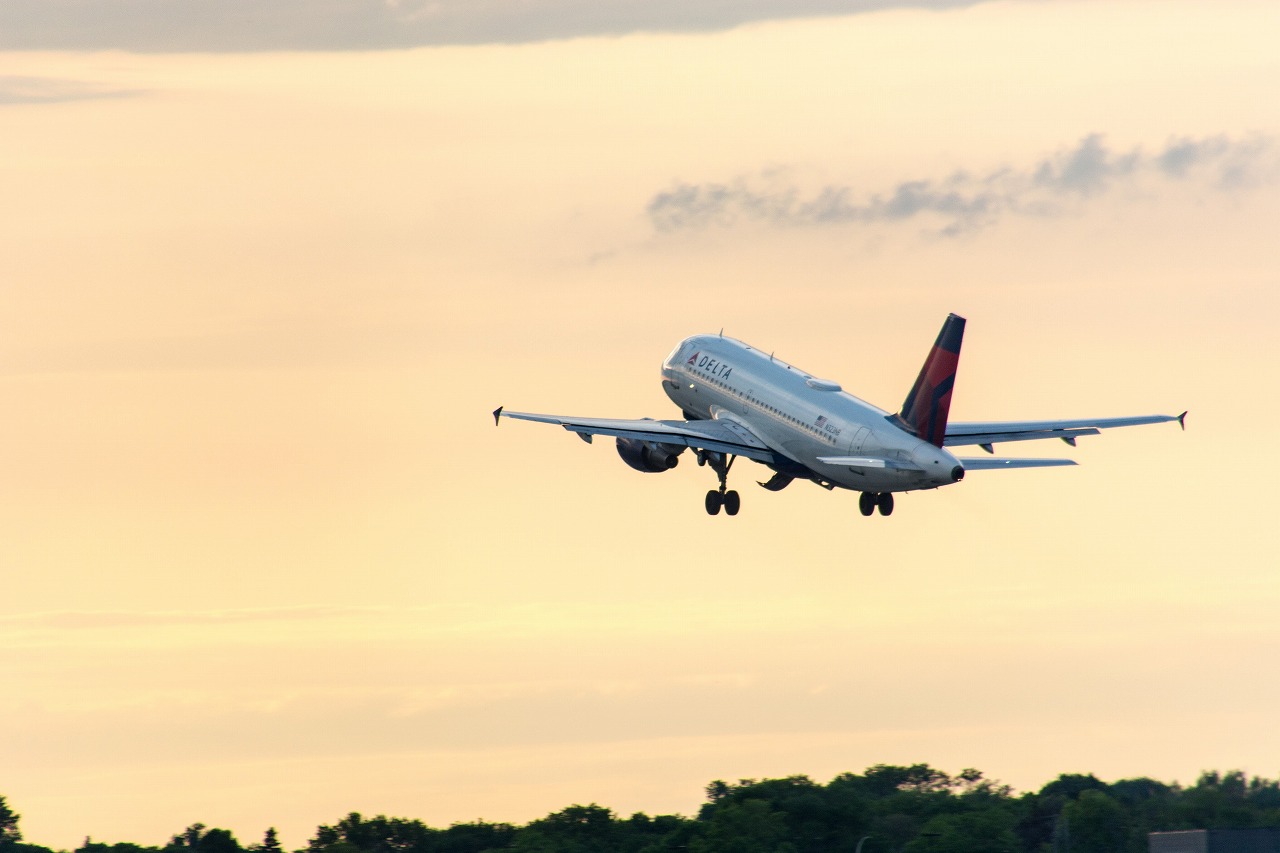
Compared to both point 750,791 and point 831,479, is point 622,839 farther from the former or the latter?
point 831,479

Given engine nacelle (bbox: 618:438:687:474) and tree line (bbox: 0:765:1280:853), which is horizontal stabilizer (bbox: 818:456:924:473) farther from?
tree line (bbox: 0:765:1280:853)

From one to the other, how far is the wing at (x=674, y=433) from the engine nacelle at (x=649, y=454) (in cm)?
206

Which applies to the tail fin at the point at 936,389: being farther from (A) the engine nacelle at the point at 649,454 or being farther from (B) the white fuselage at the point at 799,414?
(A) the engine nacelle at the point at 649,454

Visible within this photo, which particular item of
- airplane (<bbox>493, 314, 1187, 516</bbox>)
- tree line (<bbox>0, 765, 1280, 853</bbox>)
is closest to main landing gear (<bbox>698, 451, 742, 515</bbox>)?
airplane (<bbox>493, 314, 1187, 516</bbox>)

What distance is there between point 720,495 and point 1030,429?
15.3 m

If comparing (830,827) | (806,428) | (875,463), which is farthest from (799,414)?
(830,827)

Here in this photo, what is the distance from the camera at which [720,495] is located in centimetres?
11688

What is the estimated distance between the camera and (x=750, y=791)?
19400 cm

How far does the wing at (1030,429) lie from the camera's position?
108750mm

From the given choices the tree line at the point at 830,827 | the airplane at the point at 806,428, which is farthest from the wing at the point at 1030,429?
the tree line at the point at 830,827

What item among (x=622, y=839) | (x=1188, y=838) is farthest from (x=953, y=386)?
(x=622, y=839)

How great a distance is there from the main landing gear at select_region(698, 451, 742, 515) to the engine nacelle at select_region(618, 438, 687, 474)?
1.23m

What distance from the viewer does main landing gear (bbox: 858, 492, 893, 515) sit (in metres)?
109

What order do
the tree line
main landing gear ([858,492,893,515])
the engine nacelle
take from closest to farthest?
main landing gear ([858,492,893,515]) → the engine nacelle → the tree line
